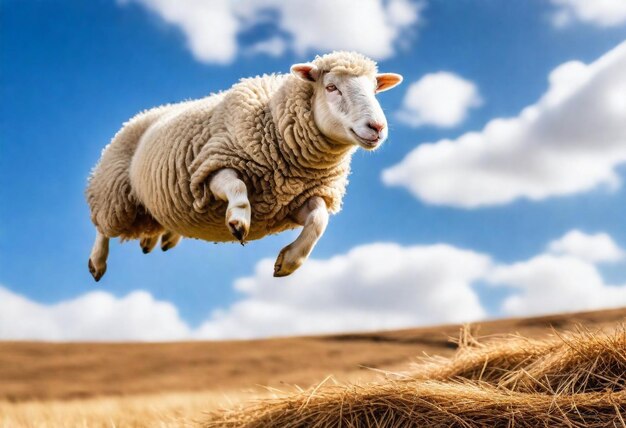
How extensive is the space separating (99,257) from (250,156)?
244 cm

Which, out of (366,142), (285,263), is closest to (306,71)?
(366,142)

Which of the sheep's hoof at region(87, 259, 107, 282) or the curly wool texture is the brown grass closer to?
the sheep's hoof at region(87, 259, 107, 282)

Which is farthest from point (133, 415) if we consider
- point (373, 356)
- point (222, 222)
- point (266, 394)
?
point (373, 356)

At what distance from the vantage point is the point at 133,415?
809 centimetres

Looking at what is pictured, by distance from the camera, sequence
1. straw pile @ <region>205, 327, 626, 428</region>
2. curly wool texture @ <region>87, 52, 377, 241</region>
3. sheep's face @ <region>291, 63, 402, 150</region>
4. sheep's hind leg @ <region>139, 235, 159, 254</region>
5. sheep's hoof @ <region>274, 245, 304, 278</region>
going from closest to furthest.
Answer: straw pile @ <region>205, 327, 626, 428</region>, sheep's face @ <region>291, 63, 402, 150</region>, sheep's hoof @ <region>274, 245, 304, 278</region>, curly wool texture @ <region>87, 52, 377, 241</region>, sheep's hind leg @ <region>139, 235, 159, 254</region>

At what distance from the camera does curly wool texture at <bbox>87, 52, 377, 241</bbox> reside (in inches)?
192

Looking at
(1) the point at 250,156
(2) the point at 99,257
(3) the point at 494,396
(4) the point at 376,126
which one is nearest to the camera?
(4) the point at 376,126

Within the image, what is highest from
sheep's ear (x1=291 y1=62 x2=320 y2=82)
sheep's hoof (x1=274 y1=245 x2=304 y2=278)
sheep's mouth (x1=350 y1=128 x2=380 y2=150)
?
sheep's ear (x1=291 y1=62 x2=320 y2=82)

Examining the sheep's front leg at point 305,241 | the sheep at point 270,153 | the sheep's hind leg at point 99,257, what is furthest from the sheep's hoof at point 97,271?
the sheep's front leg at point 305,241

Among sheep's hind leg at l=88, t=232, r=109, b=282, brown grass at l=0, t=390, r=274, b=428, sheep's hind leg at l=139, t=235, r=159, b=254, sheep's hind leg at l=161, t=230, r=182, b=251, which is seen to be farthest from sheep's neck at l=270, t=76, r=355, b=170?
sheep's hind leg at l=88, t=232, r=109, b=282

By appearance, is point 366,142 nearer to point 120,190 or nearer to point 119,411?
point 120,190

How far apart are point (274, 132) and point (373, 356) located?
7.93 metres

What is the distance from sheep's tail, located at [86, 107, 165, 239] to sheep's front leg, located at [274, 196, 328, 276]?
1.86m

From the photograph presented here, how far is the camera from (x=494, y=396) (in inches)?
181
